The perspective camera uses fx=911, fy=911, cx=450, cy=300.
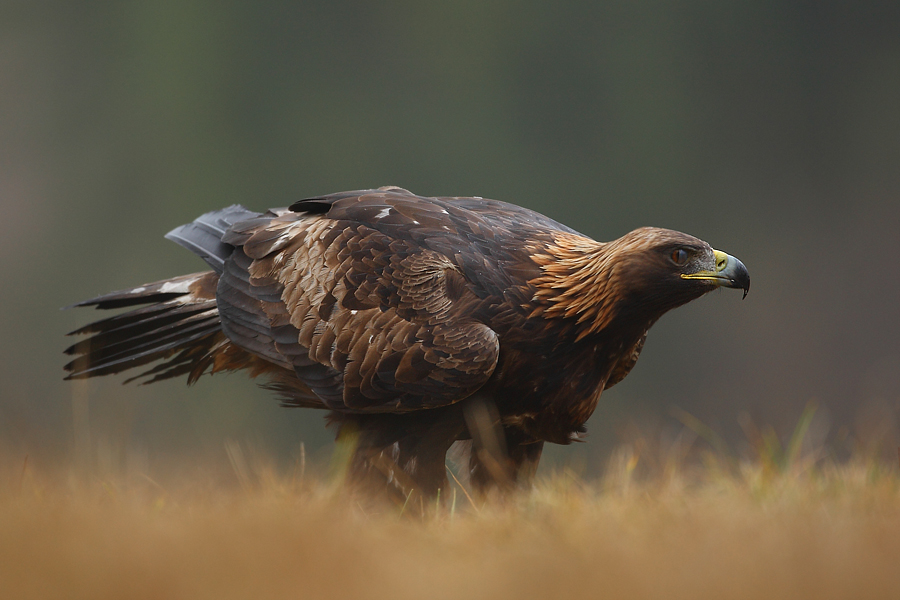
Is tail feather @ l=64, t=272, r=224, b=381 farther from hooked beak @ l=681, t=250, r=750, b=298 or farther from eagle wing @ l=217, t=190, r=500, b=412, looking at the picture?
hooked beak @ l=681, t=250, r=750, b=298

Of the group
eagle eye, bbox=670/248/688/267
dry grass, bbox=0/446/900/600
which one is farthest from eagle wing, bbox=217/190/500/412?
dry grass, bbox=0/446/900/600

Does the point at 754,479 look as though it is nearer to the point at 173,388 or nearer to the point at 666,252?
the point at 666,252

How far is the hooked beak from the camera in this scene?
3.58 meters

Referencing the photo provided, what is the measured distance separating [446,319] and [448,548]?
1426mm

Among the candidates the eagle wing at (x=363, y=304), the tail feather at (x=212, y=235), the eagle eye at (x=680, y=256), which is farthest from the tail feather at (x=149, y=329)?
the eagle eye at (x=680, y=256)

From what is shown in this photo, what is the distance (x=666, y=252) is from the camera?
363 centimetres

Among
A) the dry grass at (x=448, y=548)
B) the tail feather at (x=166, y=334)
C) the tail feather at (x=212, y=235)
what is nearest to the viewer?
the dry grass at (x=448, y=548)

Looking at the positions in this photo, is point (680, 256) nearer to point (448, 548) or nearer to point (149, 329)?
point (448, 548)

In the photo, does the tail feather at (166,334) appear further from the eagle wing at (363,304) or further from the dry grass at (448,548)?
the dry grass at (448,548)

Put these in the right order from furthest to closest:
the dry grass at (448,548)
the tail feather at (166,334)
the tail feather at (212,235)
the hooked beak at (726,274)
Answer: the tail feather at (212,235), the tail feather at (166,334), the hooked beak at (726,274), the dry grass at (448,548)

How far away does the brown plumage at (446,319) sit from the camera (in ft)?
12.0

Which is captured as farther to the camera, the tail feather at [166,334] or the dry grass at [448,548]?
the tail feather at [166,334]

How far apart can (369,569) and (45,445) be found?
5.86 ft

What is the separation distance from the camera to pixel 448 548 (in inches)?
95.7
